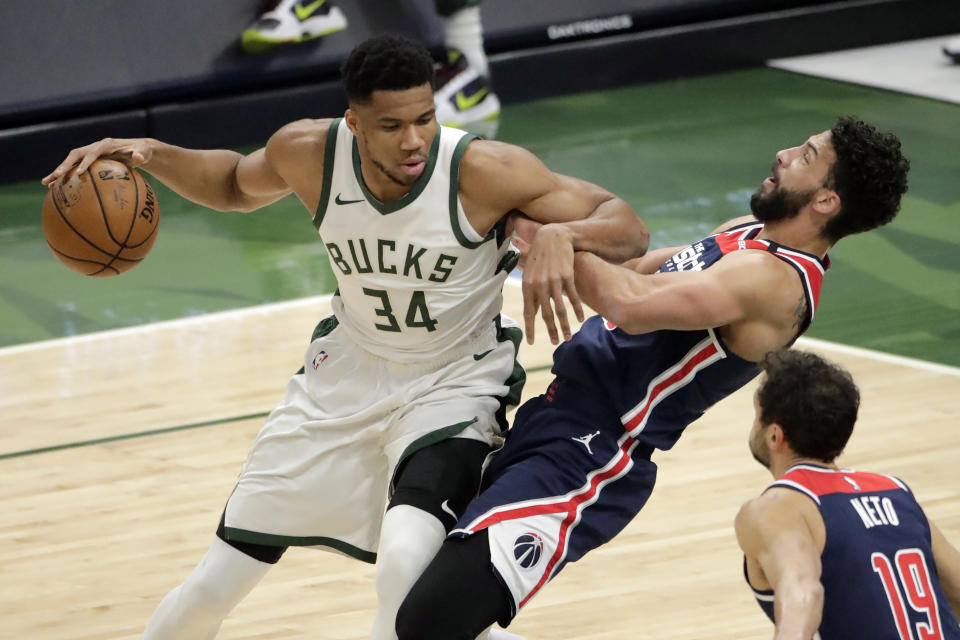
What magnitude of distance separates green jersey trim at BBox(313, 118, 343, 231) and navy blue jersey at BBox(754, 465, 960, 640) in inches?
62.2

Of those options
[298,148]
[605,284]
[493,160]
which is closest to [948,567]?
[605,284]

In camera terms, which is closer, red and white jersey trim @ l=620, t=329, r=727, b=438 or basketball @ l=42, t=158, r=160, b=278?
red and white jersey trim @ l=620, t=329, r=727, b=438

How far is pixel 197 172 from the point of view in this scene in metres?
4.09

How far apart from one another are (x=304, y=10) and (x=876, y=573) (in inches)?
303

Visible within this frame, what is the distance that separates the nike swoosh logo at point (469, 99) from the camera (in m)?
10.1

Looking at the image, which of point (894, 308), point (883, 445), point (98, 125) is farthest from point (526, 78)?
point (883, 445)

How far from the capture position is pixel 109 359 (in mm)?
6652

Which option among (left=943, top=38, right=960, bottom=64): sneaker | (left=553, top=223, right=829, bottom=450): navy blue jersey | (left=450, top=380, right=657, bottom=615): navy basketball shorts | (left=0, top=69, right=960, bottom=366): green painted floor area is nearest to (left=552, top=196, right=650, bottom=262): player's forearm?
(left=553, top=223, right=829, bottom=450): navy blue jersey

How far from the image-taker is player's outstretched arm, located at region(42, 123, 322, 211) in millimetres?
3986

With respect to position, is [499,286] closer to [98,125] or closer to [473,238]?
[473,238]

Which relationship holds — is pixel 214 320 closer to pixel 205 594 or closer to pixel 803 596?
pixel 205 594

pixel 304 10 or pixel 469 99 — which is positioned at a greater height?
pixel 304 10

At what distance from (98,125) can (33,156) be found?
504mm

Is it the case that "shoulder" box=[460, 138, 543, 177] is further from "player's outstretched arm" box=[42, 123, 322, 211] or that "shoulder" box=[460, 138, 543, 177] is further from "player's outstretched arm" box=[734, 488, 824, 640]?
"player's outstretched arm" box=[734, 488, 824, 640]
